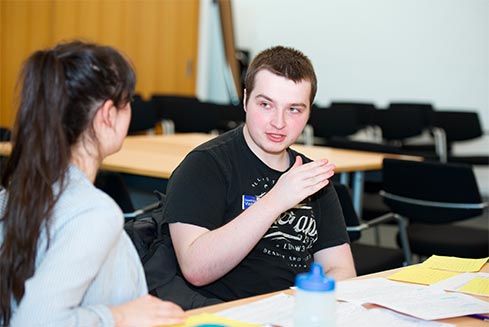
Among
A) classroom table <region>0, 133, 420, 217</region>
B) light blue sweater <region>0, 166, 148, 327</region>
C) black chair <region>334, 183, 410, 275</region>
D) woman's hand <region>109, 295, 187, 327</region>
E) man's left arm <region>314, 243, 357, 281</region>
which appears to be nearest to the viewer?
light blue sweater <region>0, 166, 148, 327</region>

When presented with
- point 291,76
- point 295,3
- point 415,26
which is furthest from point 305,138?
point 291,76

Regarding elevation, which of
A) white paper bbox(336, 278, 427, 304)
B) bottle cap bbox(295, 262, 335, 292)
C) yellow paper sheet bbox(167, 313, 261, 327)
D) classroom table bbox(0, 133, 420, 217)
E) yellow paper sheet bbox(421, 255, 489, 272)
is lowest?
classroom table bbox(0, 133, 420, 217)

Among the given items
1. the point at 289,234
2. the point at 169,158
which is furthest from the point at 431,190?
the point at 289,234

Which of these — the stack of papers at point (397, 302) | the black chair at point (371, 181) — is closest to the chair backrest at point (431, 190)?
the black chair at point (371, 181)

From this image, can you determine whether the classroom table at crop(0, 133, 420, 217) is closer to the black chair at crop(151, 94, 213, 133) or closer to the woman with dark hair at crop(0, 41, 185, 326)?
the black chair at crop(151, 94, 213, 133)

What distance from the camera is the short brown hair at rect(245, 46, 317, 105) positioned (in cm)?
197

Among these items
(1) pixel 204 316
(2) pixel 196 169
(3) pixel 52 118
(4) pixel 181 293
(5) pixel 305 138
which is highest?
(3) pixel 52 118

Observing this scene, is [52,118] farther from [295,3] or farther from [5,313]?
[295,3]

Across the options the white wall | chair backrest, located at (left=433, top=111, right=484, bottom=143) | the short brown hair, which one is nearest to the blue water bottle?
the short brown hair

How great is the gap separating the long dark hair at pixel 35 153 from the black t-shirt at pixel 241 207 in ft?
2.12

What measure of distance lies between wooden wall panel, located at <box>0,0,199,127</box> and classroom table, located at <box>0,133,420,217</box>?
306 centimetres

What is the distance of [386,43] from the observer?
8.84 metres

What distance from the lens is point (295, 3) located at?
31.4ft

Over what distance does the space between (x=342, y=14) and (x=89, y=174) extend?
8.25m
